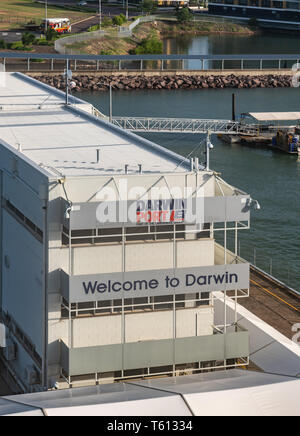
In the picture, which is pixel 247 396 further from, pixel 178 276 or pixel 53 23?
pixel 53 23

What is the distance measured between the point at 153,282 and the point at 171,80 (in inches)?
1812

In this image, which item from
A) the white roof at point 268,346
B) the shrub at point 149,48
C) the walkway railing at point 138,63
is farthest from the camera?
the shrub at point 149,48

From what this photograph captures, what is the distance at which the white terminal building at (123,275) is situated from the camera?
16234 millimetres

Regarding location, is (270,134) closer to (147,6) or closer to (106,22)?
(106,22)

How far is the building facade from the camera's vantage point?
3885 inches

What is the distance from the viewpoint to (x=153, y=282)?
16469mm

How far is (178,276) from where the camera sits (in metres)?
16.6

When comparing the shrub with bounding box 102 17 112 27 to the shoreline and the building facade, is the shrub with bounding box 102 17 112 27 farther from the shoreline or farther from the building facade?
the shoreline

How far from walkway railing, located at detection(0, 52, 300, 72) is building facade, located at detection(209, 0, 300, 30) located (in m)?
26.6

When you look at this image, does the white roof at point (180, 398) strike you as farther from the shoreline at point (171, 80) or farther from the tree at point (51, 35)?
the tree at point (51, 35)

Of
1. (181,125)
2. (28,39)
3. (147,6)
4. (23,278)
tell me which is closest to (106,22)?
(28,39)

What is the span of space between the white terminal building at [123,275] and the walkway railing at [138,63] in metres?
38.1


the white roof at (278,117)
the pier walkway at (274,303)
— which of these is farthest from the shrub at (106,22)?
the pier walkway at (274,303)

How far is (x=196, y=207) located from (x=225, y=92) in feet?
146
